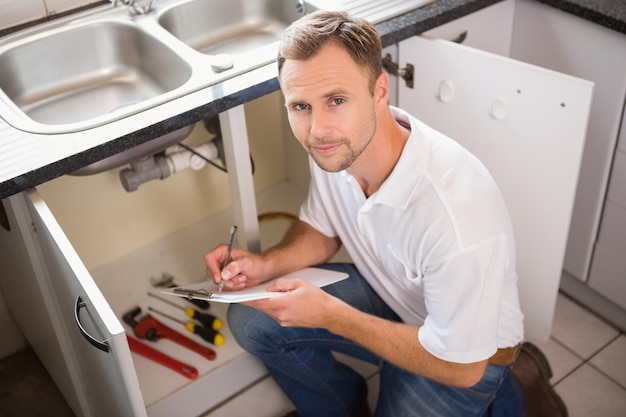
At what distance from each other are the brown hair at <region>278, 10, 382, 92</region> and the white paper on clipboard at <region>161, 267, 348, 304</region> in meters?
0.43

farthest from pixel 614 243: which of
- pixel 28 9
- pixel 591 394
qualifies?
pixel 28 9

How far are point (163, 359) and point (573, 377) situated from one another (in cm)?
105

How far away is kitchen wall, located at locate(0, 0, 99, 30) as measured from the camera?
1.83 meters

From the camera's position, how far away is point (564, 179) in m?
1.72

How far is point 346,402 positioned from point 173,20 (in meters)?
1.02

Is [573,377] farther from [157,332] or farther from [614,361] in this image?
[157,332]

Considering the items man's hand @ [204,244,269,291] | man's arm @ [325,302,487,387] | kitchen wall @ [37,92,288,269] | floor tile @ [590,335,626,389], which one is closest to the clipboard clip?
man's hand @ [204,244,269,291]

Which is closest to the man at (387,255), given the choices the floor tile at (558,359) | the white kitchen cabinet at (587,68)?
the floor tile at (558,359)

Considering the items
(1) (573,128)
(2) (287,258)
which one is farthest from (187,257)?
(1) (573,128)

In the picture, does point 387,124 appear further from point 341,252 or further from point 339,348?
point 341,252

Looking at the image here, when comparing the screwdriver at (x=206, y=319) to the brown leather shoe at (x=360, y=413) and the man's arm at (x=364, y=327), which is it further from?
the man's arm at (x=364, y=327)

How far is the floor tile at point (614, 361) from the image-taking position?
2.01 meters

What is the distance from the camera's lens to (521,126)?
1.73 m

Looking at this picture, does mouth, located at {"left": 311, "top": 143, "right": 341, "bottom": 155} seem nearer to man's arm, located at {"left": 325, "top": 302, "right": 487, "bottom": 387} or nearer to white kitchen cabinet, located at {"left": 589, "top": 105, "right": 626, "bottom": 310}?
man's arm, located at {"left": 325, "top": 302, "right": 487, "bottom": 387}
